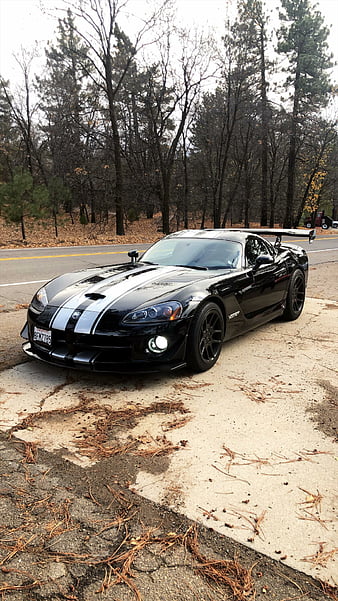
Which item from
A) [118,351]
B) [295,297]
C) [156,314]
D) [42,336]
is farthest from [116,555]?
[295,297]

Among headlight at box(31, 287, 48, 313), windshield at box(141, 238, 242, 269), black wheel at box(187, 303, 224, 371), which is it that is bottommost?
black wheel at box(187, 303, 224, 371)

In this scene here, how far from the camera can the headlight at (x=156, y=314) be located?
145 inches

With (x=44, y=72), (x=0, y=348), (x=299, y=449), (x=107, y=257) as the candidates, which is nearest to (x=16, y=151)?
(x=44, y=72)

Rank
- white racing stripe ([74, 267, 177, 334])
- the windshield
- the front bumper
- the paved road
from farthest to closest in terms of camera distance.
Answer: the paved road → the windshield → white racing stripe ([74, 267, 177, 334]) → the front bumper

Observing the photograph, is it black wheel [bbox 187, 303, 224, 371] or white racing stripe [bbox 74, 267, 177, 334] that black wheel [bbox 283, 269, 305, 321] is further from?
white racing stripe [bbox 74, 267, 177, 334]

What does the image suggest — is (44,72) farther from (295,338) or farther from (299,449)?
(299,449)

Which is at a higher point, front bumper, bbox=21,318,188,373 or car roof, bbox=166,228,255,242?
car roof, bbox=166,228,255,242

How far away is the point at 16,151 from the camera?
37.2 metres

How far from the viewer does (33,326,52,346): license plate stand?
12.6 feet

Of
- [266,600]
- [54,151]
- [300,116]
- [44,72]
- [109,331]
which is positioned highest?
[44,72]

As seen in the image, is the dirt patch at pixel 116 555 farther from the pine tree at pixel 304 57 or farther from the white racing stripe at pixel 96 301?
the pine tree at pixel 304 57

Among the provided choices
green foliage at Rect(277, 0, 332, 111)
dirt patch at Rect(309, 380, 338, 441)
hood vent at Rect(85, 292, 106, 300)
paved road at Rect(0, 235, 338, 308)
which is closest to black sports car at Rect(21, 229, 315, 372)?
hood vent at Rect(85, 292, 106, 300)

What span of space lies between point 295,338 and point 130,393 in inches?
103

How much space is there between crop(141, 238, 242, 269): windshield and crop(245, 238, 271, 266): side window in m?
0.15
